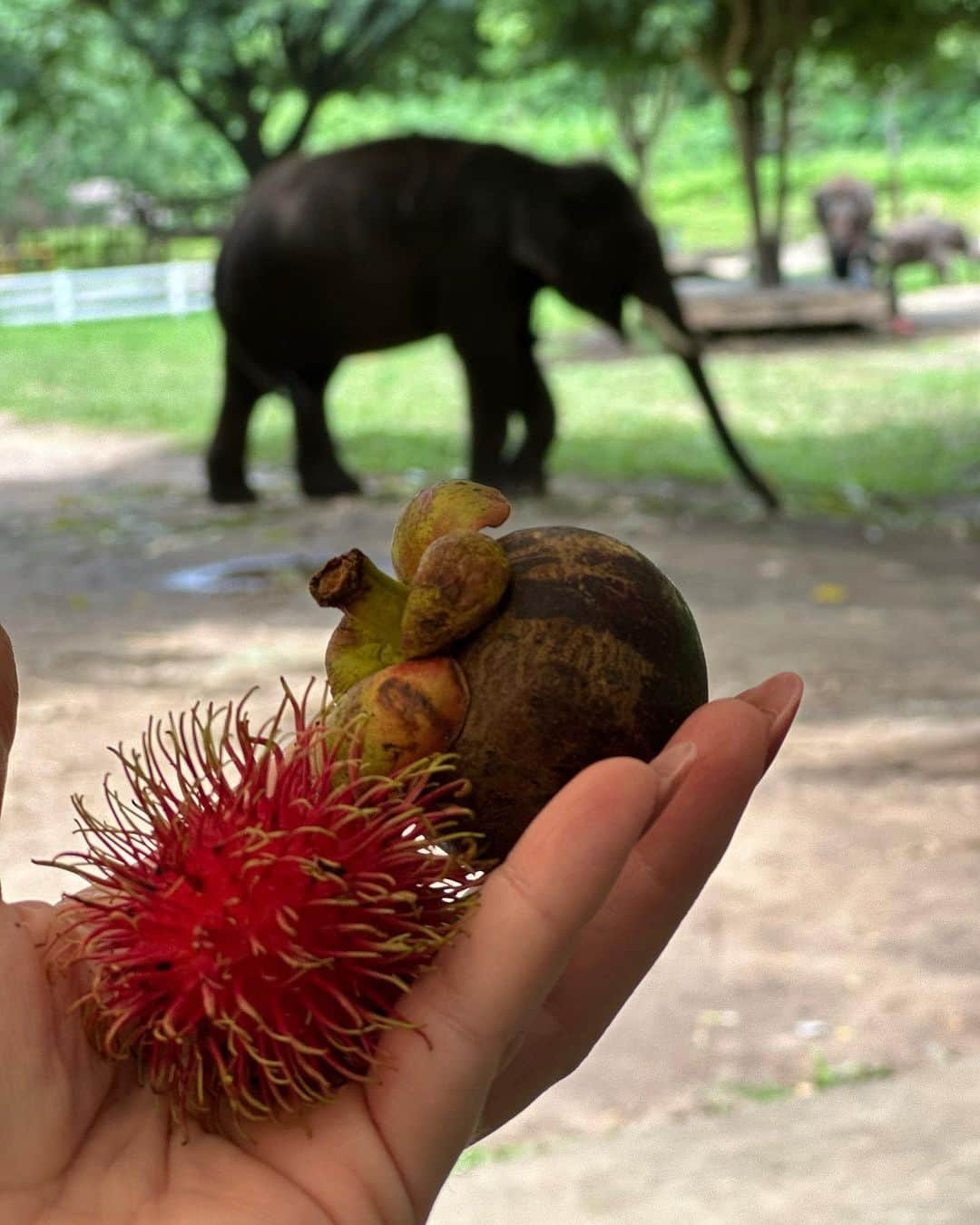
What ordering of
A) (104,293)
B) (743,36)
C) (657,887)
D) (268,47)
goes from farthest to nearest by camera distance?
(743,36), (268,47), (104,293), (657,887)

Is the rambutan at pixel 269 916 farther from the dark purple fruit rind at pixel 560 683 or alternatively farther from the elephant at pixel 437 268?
the elephant at pixel 437 268

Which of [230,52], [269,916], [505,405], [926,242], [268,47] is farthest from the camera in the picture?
[926,242]

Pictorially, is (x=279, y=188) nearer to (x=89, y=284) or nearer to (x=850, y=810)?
(x=89, y=284)

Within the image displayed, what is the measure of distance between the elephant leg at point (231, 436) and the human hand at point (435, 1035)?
394cm

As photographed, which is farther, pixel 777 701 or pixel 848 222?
pixel 848 222

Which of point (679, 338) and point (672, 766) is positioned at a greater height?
point (672, 766)

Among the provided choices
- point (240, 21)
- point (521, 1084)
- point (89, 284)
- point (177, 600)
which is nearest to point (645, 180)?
point (240, 21)

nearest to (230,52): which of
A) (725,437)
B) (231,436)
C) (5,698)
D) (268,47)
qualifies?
(268,47)

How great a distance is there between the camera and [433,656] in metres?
0.60

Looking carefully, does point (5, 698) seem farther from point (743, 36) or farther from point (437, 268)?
point (743, 36)

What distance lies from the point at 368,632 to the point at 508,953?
0.13m

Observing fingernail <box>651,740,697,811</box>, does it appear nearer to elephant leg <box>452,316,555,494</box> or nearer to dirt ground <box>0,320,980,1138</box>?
dirt ground <box>0,320,980,1138</box>

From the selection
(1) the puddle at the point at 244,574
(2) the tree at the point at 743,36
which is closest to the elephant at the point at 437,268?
(1) the puddle at the point at 244,574

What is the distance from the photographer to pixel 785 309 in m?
8.29
